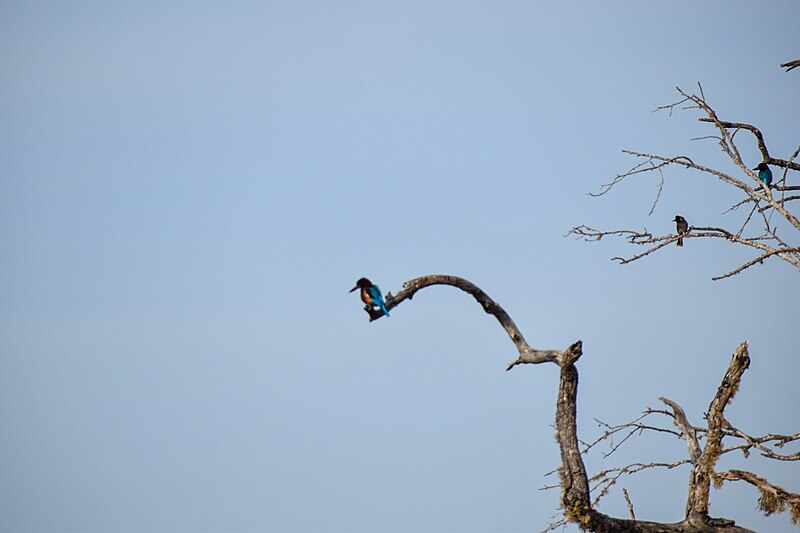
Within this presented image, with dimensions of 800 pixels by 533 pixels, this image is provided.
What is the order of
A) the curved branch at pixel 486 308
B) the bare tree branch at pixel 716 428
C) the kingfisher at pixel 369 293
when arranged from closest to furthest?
the curved branch at pixel 486 308, the bare tree branch at pixel 716 428, the kingfisher at pixel 369 293

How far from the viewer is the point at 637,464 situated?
910cm

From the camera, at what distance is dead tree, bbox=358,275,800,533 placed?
7809 mm

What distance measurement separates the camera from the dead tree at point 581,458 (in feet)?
25.6

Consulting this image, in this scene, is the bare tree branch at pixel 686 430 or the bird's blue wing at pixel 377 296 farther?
the bare tree branch at pixel 686 430

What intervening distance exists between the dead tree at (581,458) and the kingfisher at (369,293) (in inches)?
3.6

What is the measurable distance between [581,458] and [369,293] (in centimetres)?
223

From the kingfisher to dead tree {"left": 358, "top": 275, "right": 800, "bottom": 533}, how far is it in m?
0.09

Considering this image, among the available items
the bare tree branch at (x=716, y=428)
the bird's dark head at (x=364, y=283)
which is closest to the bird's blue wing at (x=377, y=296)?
the bird's dark head at (x=364, y=283)

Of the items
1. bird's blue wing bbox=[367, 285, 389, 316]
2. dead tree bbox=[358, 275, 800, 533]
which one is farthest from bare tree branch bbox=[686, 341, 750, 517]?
bird's blue wing bbox=[367, 285, 389, 316]

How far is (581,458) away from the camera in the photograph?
7875 mm

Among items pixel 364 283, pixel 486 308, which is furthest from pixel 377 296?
pixel 486 308

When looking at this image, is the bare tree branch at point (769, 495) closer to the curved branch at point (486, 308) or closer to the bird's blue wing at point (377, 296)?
the curved branch at point (486, 308)

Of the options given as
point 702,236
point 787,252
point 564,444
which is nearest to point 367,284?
point 564,444

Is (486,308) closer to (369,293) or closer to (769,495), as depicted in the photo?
(369,293)
